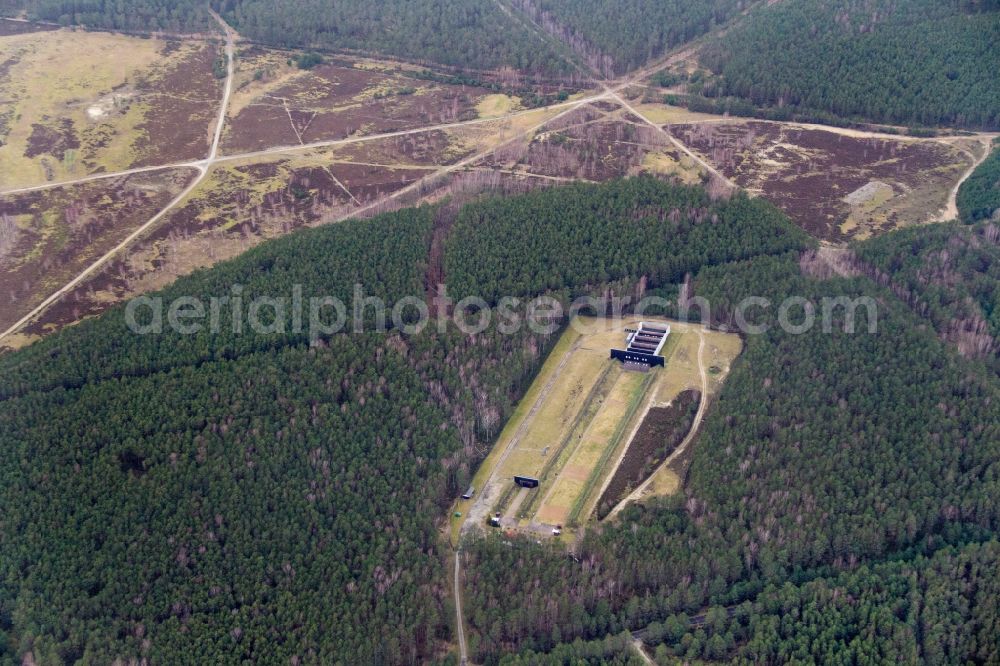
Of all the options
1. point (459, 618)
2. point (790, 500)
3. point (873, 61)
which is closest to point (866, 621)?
point (790, 500)

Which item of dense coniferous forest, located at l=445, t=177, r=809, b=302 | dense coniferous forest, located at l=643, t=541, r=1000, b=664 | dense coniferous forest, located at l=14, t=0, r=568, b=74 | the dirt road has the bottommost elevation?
the dirt road

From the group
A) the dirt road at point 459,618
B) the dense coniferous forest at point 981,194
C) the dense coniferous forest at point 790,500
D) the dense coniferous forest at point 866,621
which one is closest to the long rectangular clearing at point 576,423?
the dirt road at point 459,618

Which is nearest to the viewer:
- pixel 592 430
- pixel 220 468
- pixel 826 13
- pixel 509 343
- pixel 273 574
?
pixel 273 574

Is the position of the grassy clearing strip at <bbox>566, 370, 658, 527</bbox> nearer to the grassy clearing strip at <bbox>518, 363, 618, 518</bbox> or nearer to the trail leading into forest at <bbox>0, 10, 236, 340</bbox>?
the grassy clearing strip at <bbox>518, 363, 618, 518</bbox>

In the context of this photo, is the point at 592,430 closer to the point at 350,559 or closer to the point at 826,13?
the point at 350,559

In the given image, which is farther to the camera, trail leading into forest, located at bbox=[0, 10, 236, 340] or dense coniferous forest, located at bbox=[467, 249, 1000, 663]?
trail leading into forest, located at bbox=[0, 10, 236, 340]

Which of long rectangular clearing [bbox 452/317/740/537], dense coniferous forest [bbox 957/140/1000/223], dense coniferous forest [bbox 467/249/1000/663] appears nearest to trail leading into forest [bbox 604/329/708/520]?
long rectangular clearing [bbox 452/317/740/537]

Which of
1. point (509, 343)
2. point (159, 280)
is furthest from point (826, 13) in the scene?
point (159, 280)

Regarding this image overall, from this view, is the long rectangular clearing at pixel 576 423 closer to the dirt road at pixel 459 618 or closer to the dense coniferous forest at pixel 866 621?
the dirt road at pixel 459 618
